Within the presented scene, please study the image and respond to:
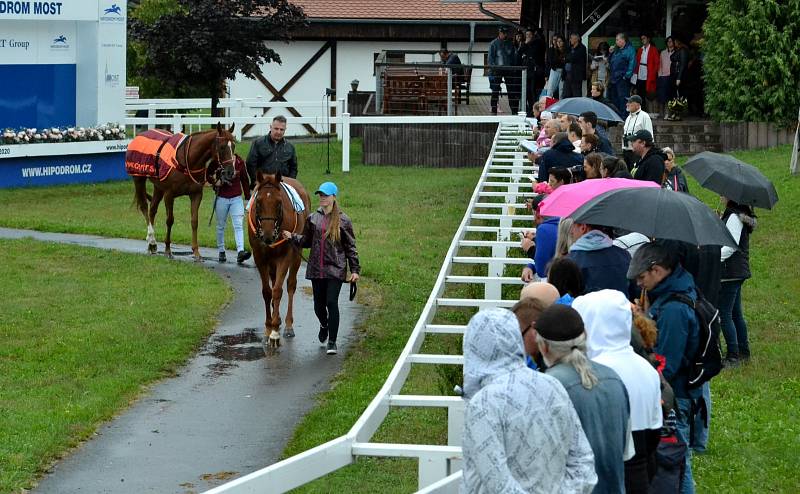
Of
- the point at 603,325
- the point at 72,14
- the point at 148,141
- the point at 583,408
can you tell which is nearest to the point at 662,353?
the point at 603,325

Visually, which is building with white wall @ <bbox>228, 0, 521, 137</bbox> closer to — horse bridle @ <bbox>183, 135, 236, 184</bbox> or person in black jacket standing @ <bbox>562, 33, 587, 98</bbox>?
person in black jacket standing @ <bbox>562, 33, 587, 98</bbox>

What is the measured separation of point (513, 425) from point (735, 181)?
580 cm

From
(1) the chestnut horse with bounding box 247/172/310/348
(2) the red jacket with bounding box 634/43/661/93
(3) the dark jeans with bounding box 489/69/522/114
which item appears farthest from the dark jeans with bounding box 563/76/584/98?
(1) the chestnut horse with bounding box 247/172/310/348

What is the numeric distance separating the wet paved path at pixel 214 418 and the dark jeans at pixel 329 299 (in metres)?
0.27

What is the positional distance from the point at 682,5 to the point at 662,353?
2357cm

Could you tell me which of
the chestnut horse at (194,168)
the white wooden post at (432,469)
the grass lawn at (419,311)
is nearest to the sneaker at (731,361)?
the grass lawn at (419,311)

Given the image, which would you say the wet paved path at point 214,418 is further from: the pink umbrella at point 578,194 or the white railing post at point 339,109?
the white railing post at point 339,109

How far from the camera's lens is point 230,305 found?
1547cm

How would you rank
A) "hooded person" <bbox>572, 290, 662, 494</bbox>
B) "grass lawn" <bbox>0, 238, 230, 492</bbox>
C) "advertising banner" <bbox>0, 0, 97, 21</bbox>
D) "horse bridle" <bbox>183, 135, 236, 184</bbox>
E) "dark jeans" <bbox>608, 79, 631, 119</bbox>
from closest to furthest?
"hooded person" <bbox>572, 290, 662, 494</bbox>, "grass lawn" <bbox>0, 238, 230, 492</bbox>, "horse bridle" <bbox>183, 135, 236, 184</bbox>, "dark jeans" <bbox>608, 79, 631, 119</bbox>, "advertising banner" <bbox>0, 0, 97, 21</bbox>

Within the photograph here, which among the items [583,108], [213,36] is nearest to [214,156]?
[583,108]

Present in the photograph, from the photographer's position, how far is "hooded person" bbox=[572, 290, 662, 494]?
18.8 ft

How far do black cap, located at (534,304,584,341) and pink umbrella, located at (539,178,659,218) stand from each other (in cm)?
380

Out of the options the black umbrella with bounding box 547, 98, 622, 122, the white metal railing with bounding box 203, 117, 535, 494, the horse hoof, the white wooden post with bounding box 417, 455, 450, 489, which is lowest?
the horse hoof

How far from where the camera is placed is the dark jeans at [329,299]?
42.2 ft
